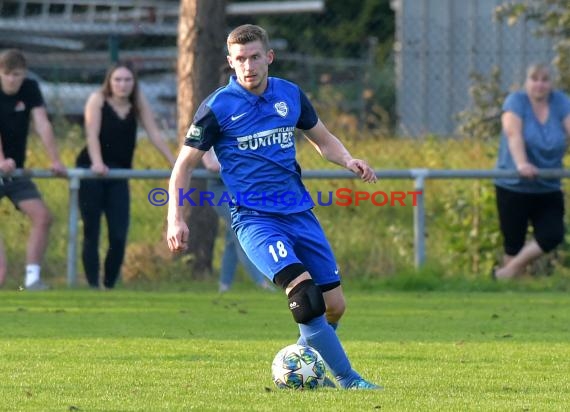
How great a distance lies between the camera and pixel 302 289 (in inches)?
262

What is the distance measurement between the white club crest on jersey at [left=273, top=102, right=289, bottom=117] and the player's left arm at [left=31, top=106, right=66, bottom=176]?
5.57 m

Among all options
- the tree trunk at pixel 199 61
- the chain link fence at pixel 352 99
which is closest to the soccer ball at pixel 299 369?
the chain link fence at pixel 352 99

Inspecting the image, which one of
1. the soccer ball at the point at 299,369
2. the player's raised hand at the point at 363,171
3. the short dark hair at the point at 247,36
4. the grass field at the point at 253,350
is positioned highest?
the short dark hair at the point at 247,36

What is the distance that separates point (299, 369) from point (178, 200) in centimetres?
102

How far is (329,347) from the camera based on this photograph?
264 inches

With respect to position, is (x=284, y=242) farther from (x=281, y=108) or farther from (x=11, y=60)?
(x=11, y=60)

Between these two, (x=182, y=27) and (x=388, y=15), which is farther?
(x=388, y=15)

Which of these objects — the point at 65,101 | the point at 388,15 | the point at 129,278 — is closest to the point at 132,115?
the point at 129,278

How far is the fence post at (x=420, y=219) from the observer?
42.4 ft

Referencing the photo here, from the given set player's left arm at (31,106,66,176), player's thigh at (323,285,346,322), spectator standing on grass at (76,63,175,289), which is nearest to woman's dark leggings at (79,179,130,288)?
spectator standing on grass at (76,63,175,289)

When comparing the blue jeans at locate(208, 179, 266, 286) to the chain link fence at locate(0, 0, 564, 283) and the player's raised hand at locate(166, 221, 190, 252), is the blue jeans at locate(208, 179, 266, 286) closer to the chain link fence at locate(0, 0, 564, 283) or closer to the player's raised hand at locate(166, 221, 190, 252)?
the chain link fence at locate(0, 0, 564, 283)

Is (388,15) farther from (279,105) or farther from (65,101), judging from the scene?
(279,105)

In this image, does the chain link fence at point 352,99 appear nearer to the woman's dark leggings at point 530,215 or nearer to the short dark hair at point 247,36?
the woman's dark leggings at point 530,215

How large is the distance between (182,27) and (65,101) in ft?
22.6
